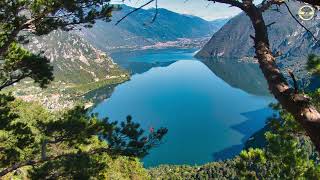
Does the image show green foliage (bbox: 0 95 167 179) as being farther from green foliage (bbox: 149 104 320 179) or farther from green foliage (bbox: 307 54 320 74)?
green foliage (bbox: 307 54 320 74)

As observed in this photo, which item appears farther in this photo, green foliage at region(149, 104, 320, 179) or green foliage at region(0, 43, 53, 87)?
green foliage at region(0, 43, 53, 87)

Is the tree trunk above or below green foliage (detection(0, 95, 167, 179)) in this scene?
above

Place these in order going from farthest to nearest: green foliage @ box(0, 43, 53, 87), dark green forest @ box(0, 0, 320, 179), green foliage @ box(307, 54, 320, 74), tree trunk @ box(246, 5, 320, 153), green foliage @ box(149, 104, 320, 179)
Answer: green foliage @ box(0, 43, 53, 87) → green foliage @ box(149, 104, 320, 179) → dark green forest @ box(0, 0, 320, 179) → green foliage @ box(307, 54, 320, 74) → tree trunk @ box(246, 5, 320, 153)

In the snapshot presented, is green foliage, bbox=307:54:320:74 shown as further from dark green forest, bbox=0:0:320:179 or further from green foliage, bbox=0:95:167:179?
green foliage, bbox=0:95:167:179

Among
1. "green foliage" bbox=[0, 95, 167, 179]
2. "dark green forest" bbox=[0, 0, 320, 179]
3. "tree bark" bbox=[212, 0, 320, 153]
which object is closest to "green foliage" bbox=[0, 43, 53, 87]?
"dark green forest" bbox=[0, 0, 320, 179]

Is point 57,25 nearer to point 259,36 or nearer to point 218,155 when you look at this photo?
point 259,36

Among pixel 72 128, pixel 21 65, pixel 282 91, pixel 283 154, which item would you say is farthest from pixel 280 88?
pixel 21 65

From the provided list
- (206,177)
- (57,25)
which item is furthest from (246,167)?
(206,177)

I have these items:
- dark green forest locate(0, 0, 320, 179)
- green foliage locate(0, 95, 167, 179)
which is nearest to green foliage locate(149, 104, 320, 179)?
dark green forest locate(0, 0, 320, 179)

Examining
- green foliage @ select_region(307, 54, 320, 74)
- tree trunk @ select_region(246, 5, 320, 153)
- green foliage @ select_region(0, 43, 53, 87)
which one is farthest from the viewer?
green foliage @ select_region(0, 43, 53, 87)

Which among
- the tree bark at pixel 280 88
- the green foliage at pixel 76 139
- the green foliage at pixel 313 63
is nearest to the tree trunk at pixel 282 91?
the tree bark at pixel 280 88

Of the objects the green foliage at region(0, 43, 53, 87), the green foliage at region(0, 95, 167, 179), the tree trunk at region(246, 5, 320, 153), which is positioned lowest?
the green foliage at region(0, 95, 167, 179)
